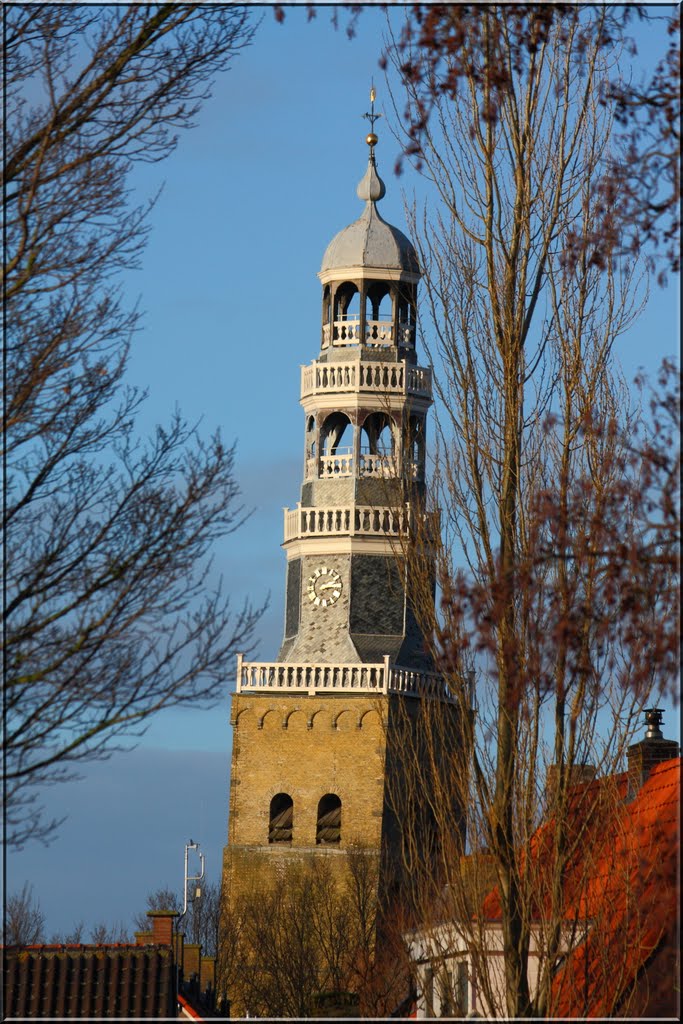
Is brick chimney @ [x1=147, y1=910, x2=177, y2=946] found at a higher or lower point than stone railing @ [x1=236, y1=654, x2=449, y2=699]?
lower

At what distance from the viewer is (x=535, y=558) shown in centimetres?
1241

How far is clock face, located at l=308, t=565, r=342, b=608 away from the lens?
60.3 metres

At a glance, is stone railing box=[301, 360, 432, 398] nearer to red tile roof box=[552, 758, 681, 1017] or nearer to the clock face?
the clock face

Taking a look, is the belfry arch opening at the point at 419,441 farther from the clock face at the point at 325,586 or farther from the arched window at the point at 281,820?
the arched window at the point at 281,820

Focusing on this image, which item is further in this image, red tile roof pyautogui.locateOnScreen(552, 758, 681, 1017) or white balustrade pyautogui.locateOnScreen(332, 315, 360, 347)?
white balustrade pyautogui.locateOnScreen(332, 315, 360, 347)

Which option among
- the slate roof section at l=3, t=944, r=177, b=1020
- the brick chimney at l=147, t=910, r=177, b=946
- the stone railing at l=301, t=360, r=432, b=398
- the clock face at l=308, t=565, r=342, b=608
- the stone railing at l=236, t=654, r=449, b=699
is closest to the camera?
the slate roof section at l=3, t=944, r=177, b=1020

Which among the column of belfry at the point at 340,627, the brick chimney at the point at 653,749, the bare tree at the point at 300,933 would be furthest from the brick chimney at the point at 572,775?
the column of belfry at the point at 340,627

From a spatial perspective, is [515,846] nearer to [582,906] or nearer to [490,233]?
[582,906]

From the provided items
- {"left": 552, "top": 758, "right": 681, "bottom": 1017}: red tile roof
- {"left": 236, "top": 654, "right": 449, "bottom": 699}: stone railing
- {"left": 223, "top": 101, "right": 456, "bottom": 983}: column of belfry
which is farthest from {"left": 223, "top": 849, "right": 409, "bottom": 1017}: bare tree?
{"left": 552, "top": 758, "right": 681, "bottom": 1017}: red tile roof

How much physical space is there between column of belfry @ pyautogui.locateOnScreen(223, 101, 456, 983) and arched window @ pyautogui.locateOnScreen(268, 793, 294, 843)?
38 millimetres

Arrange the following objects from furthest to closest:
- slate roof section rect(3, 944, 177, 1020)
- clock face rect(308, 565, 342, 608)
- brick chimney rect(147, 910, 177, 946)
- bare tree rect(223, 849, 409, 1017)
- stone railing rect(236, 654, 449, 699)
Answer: clock face rect(308, 565, 342, 608) < stone railing rect(236, 654, 449, 699) < bare tree rect(223, 849, 409, 1017) < brick chimney rect(147, 910, 177, 946) < slate roof section rect(3, 944, 177, 1020)

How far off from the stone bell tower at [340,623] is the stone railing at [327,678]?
0.04m

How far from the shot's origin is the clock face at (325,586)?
60.3 m

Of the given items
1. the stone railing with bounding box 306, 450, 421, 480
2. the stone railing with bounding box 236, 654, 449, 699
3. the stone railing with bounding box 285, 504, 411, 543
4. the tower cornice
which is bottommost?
the stone railing with bounding box 236, 654, 449, 699
